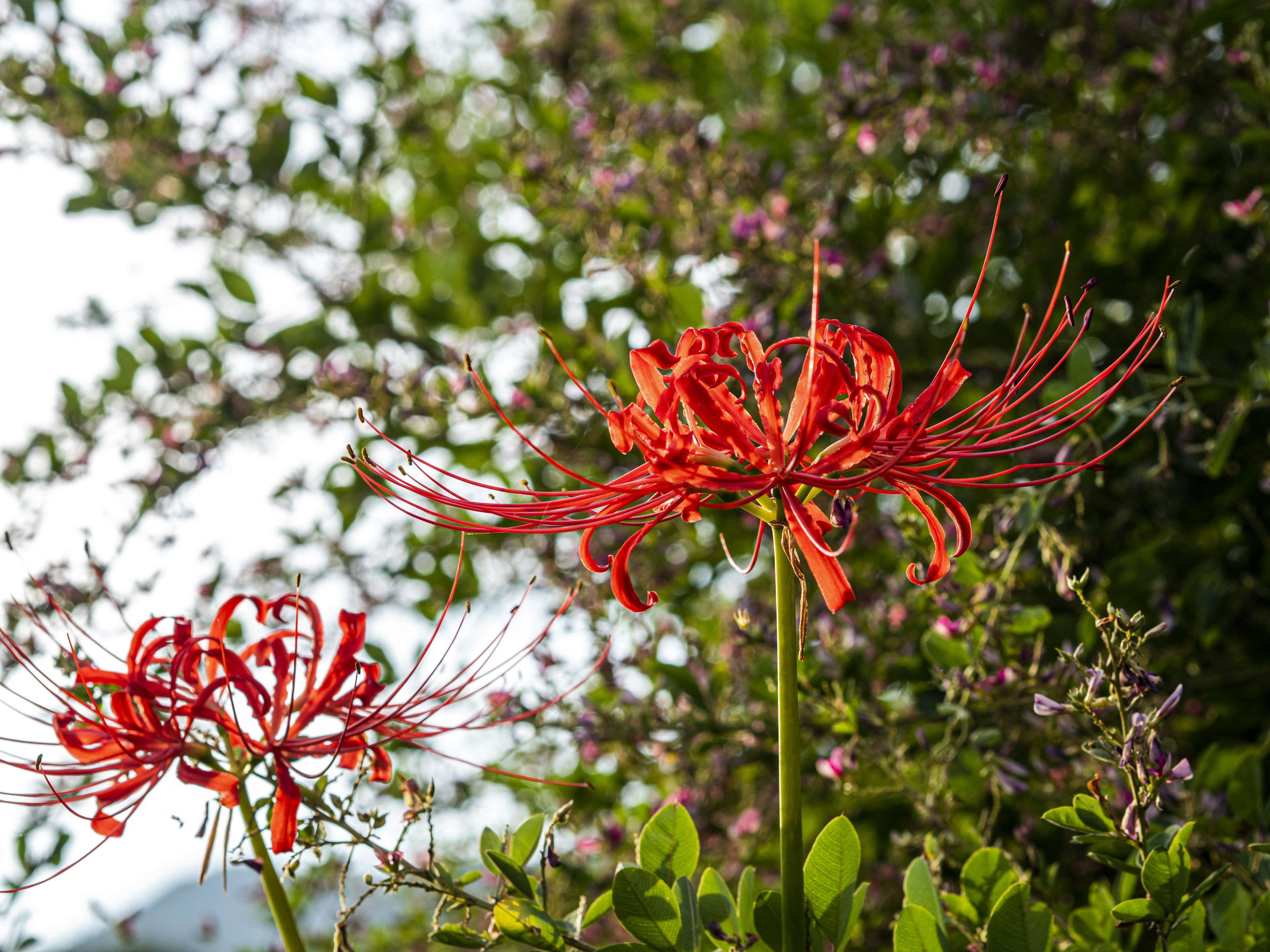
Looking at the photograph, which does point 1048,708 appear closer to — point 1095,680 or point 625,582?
point 1095,680

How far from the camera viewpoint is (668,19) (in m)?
3.94

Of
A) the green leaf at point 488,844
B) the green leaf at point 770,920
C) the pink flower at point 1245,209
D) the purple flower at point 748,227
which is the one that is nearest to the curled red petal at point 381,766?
the green leaf at point 488,844

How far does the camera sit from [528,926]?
1163 mm

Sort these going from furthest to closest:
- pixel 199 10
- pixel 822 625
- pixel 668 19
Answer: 1. pixel 668 19
2. pixel 199 10
3. pixel 822 625

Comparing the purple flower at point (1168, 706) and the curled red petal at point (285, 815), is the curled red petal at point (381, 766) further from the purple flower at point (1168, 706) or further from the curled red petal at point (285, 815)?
the purple flower at point (1168, 706)

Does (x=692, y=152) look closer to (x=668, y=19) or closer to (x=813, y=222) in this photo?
(x=813, y=222)

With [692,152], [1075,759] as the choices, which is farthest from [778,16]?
[1075,759]

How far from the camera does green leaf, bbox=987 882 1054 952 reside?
109 centimetres

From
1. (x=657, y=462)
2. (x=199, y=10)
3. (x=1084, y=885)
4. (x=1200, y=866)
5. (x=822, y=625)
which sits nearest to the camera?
(x=657, y=462)

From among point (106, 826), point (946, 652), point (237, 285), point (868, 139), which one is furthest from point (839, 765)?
point (237, 285)

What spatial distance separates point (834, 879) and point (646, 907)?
0.22 meters

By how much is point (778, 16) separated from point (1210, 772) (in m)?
3.46

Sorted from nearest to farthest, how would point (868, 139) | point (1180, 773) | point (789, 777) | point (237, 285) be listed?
point (789, 777) < point (1180, 773) < point (868, 139) < point (237, 285)

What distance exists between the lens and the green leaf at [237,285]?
10.5 feet
